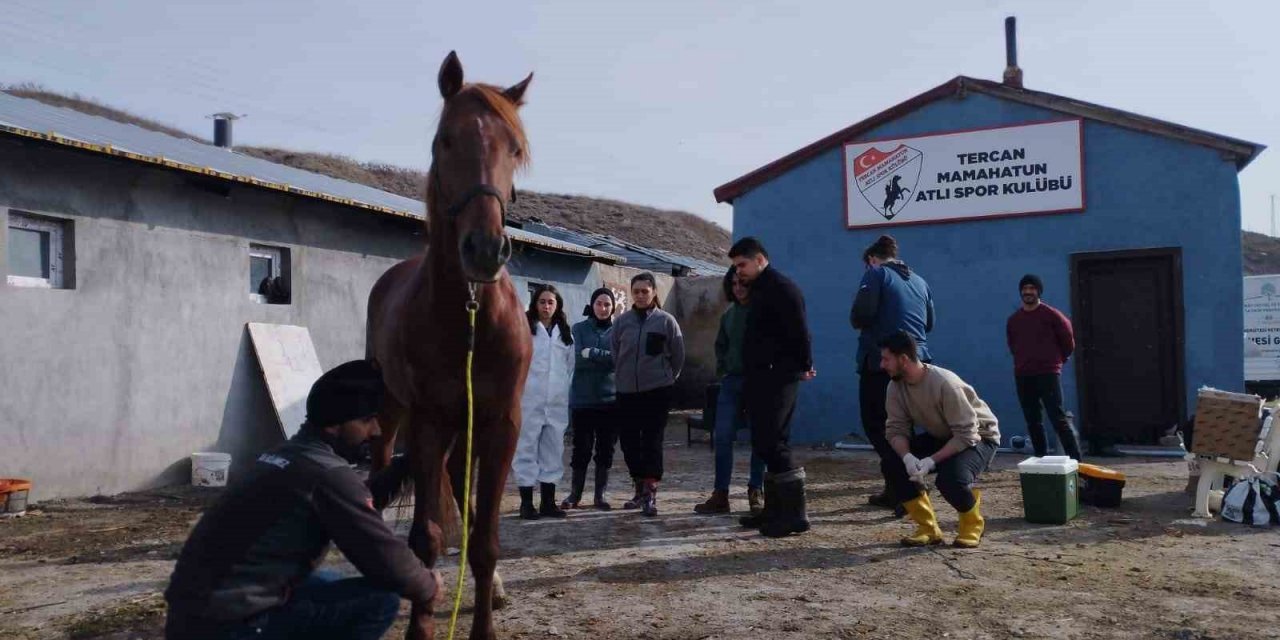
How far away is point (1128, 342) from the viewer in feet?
35.8

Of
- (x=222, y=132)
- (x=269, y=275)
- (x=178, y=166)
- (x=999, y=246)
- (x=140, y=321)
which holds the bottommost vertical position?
(x=140, y=321)

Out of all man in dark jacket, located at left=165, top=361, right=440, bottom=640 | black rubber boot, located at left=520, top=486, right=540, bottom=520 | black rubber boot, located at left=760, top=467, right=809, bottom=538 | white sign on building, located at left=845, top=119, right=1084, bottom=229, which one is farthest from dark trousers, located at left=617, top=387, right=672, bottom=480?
white sign on building, located at left=845, top=119, right=1084, bottom=229

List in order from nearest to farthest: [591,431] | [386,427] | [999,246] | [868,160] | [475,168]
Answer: [475,168] → [386,427] → [591,431] → [999,246] → [868,160]

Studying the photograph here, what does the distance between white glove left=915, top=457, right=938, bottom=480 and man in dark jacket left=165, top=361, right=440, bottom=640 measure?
3555 millimetres

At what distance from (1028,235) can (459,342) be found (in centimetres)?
966

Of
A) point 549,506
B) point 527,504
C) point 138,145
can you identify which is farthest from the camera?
point 138,145

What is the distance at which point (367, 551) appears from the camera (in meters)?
2.64

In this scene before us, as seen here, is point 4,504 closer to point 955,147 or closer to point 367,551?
point 367,551

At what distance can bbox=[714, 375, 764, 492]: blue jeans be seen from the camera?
6.93 meters

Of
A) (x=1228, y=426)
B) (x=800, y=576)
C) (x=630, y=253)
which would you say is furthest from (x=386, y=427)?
(x=630, y=253)

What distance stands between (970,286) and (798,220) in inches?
96.9

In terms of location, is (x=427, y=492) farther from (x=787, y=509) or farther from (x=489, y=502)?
(x=787, y=509)

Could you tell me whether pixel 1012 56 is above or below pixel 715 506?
above

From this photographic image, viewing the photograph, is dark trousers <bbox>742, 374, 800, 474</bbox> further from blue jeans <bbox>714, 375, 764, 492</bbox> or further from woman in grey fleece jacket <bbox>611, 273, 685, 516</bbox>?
woman in grey fleece jacket <bbox>611, 273, 685, 516</bbox>
